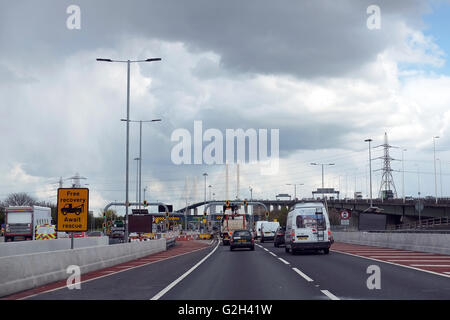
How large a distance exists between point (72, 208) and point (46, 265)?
16.5 feet

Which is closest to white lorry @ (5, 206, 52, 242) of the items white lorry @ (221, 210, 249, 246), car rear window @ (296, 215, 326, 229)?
white lorry @ (221, 210, 249, 246)

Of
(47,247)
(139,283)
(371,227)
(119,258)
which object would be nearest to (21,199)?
(371,227)

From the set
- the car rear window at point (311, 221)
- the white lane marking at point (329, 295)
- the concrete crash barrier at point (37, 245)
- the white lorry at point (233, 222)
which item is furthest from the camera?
the white lorry at point (233, 222)

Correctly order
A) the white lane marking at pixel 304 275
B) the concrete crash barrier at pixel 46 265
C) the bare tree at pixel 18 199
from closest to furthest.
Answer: the concrete crash barrier at pixel 46 265 → the white lane marking at pixel 304 275 → the bare tree at pixel 18 199

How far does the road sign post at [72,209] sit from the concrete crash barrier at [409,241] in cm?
1784

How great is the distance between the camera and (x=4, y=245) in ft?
93.8

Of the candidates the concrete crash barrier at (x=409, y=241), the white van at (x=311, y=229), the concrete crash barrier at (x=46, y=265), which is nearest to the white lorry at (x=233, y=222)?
the concrete crash barrier at (x=409, y=241)

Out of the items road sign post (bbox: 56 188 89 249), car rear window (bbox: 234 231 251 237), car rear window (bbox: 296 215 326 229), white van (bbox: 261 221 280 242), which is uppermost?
road sign post (bbox: 56 188 89 249)

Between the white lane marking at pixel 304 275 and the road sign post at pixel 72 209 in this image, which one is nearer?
the white lane marking at pixel 304 275

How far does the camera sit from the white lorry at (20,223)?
4778cm

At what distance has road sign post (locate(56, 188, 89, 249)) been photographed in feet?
68.5

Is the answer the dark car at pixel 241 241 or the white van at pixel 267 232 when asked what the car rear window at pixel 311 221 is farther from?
the white van at pixel 267 232

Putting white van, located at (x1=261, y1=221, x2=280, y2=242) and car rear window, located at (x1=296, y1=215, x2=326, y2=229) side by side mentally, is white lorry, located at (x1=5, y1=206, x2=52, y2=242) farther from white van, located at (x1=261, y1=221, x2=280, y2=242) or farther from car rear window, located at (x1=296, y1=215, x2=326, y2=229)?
car rear window, located at (x1=296, y1=215, x2=326, y2=229)
